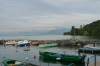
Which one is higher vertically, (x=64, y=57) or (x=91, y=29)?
(x=91, y=29)

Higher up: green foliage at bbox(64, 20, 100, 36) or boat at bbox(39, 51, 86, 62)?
green foliage at bbox(64, 20, 100, 36)

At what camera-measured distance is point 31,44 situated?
84188mm

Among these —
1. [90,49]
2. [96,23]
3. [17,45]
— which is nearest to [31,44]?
[17,45]

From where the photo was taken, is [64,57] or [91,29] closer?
[64,57]

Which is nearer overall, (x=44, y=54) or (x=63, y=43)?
(x=44, y=54)

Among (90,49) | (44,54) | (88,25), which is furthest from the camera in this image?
(88,25)

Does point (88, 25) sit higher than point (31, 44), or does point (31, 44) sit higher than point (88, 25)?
point (88, 25)

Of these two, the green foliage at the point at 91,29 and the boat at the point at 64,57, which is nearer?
the boat at the point at 64,57

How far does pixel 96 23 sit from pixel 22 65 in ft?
540

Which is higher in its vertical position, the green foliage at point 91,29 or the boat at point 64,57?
the green foliage at point 91,29

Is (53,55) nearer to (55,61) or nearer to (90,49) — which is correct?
(55,61)

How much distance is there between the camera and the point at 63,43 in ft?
253

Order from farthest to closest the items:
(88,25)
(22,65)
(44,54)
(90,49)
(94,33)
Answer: (88,25), (94,33), (90,49), (44,54), (22,65)

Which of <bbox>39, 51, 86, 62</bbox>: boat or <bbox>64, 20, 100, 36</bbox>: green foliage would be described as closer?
<bbox>39, 51, 86, 62</bbox>: boat
